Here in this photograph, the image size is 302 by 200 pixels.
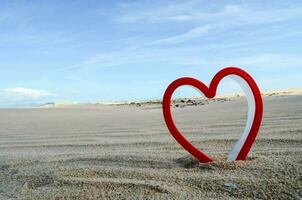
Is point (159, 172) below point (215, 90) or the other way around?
below

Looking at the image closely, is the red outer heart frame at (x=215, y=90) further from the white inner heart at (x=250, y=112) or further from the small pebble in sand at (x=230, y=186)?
the small pebble in sand at (x=230, y=186)

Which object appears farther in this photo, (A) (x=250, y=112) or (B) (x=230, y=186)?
(A) (x=250, y=112)

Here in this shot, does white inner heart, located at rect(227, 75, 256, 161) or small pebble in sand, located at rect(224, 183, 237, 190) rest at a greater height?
white inner heart, located at rect(227, 75, 256, 161)

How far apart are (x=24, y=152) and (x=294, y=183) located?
8.94 feet

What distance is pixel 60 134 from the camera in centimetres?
572

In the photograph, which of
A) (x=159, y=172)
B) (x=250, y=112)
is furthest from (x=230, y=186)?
(x=250, y=112)

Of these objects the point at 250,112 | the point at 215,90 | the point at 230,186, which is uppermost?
the point at 215,90

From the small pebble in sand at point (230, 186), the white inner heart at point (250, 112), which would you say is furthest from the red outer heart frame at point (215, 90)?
the small pebble in sand at point (230, 186)

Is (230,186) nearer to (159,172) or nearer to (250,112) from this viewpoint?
(159,172)

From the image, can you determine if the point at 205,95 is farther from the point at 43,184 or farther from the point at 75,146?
the point at 75,146

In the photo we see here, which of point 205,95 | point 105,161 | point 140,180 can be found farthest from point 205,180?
point 105,161

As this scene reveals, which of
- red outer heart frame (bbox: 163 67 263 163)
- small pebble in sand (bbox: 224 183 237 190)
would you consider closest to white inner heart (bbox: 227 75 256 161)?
red outer heart frame (bbox: 163 67 263 163)

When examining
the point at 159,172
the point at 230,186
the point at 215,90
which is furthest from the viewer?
the point at 215,90

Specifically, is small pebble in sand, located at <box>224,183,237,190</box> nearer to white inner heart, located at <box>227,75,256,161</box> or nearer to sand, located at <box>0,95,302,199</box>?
sand, located at <box>0,95,302,199</box>
